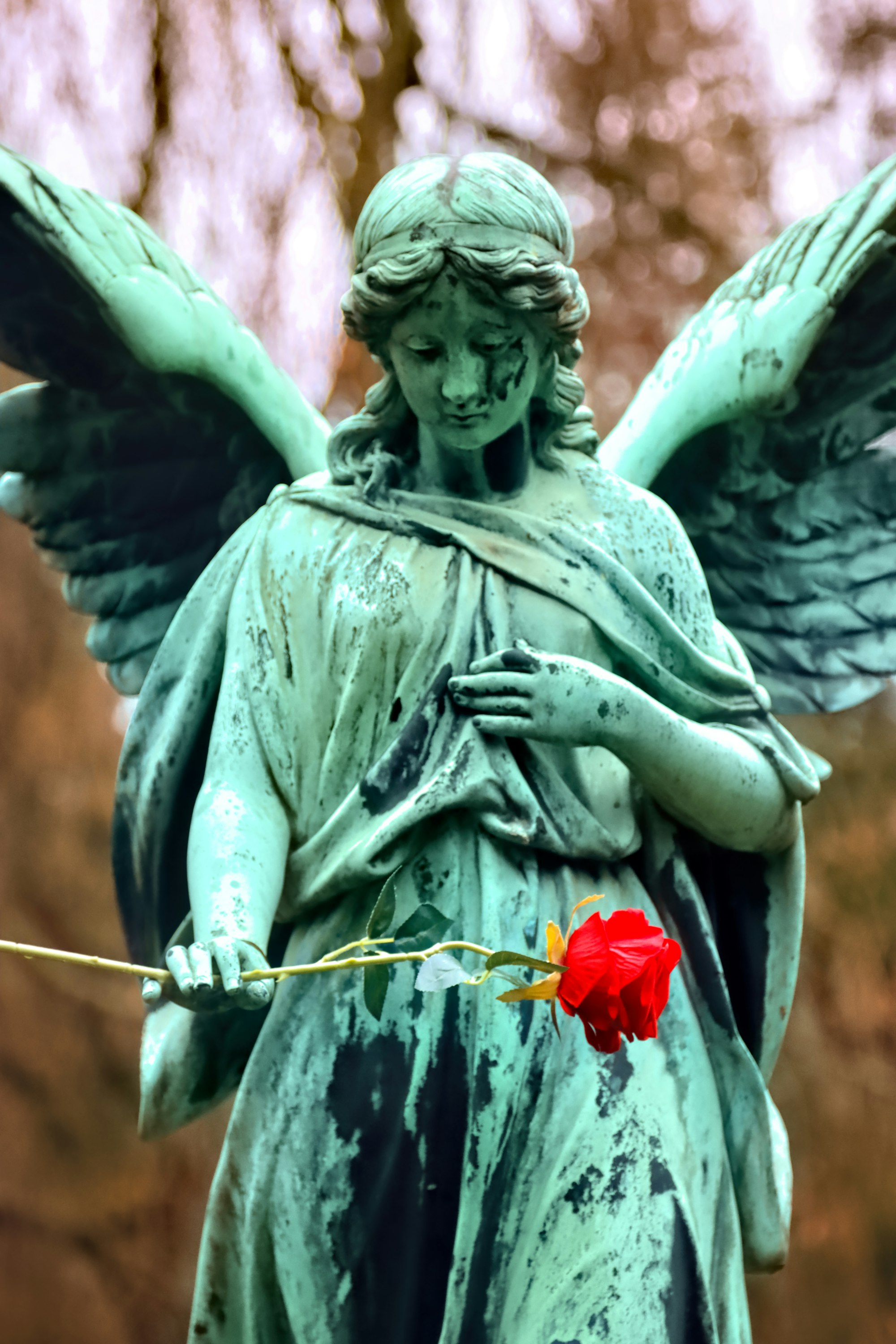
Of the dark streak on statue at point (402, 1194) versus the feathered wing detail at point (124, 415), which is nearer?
the dark streak on statue at point (402, 1194)

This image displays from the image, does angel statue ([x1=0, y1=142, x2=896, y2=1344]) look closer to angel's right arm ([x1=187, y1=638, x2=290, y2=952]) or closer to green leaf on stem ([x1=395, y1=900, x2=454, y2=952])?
angel's right arm ([x1=187, y1=638, x2=290, y2=952])

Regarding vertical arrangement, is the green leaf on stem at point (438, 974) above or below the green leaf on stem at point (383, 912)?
below

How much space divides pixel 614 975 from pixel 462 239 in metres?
0.71

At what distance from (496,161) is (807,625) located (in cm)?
80

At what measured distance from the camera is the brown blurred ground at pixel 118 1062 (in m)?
4.44

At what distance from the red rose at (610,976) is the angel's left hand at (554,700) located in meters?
0.33

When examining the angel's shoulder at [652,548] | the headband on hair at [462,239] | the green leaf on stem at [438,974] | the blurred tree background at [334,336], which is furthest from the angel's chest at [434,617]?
the blurred tree background at [334,336]

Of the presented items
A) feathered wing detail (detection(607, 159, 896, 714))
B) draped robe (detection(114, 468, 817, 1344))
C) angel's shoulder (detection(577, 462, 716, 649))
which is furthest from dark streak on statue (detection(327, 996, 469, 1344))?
feathered wing detail (detection(607, 159, 896, 714))

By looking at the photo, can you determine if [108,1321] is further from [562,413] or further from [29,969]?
[562,413]

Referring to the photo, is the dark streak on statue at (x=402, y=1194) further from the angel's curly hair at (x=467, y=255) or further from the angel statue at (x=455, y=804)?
the angel's curly hair at (x=467, y=255)

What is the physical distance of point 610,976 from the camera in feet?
4.06

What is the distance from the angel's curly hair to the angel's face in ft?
0.04

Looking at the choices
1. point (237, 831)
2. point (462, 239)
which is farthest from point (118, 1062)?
point (462, 239)

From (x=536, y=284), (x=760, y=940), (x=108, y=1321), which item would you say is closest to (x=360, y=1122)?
(x=760, y=940)
